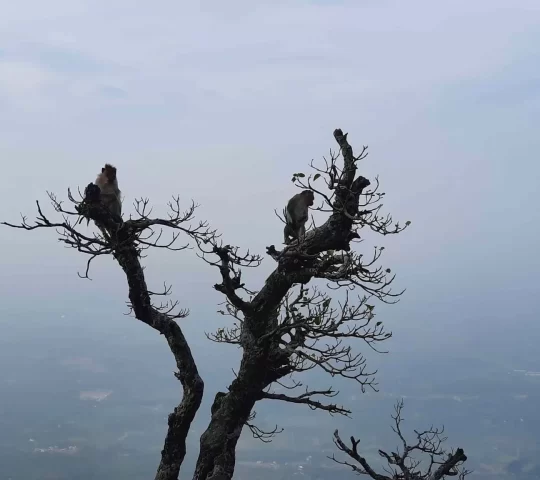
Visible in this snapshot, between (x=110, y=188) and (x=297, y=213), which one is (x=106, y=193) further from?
(x=297, y=213)

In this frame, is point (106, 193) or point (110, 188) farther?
point (110, 188)

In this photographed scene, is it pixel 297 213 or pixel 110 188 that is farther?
pixel 297 213

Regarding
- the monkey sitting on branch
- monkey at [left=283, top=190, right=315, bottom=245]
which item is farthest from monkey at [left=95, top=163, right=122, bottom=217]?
monkey at [left=283, top=190, right=315, bottom=245]

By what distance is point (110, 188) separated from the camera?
9156 millimetres

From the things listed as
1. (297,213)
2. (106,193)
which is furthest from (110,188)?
(297,213)

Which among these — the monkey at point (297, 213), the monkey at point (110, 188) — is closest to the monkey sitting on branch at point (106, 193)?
the monkey at point (110, 188)

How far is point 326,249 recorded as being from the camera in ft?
26.5

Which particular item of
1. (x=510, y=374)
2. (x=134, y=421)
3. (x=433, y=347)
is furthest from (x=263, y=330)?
(x=433, y=347)

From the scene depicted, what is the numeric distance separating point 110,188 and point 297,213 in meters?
3.50

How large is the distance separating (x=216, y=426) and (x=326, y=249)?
143 inches

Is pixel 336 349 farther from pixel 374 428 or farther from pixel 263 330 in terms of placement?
pixel 374 428

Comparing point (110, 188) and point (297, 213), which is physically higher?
point (297, 213)

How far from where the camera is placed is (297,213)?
9883mm

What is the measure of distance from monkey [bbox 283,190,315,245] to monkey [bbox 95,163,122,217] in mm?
3124
